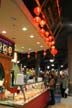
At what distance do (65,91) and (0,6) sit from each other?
12.1 metres

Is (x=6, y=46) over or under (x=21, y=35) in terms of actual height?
under

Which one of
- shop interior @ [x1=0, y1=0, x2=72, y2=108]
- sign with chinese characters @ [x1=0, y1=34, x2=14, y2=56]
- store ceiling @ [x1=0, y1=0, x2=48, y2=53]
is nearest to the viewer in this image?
store ceiling @ [x1=0, y1=0, x2=48, y2=53]

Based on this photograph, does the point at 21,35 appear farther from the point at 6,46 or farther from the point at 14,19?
the point at 14,19

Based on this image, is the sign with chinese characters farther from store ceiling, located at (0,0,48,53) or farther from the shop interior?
store ceiling, located at (0,0,48,53)

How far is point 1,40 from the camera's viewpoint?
9.52 meters

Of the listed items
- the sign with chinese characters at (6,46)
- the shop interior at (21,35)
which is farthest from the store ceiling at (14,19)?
the sign with chinese characters at (6,46)

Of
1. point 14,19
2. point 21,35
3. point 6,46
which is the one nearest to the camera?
point 14,19

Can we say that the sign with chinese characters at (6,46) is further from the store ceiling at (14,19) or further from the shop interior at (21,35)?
the store ceiling at (14,19)

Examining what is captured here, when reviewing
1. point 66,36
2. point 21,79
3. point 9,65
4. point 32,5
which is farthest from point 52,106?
point 66,36

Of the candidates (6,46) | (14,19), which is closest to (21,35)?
(6,46)

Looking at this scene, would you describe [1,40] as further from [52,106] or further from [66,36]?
[66,36]

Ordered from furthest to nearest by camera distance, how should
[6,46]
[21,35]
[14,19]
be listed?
[6,46] < [21,35] < [14,19]

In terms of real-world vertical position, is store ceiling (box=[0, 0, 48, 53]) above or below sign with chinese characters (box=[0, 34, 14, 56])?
above

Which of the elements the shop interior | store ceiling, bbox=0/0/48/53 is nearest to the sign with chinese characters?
the shop interior
